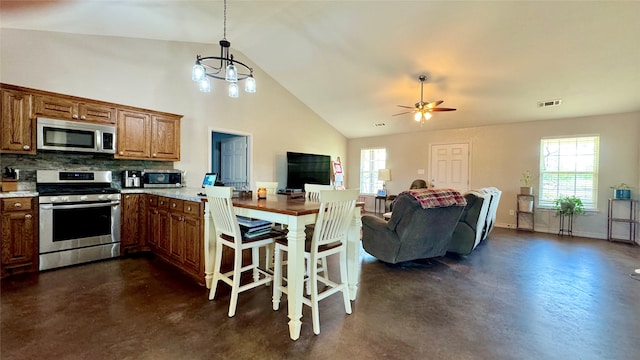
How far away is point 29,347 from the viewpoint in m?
1.75

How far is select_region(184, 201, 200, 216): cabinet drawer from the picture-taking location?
107 inches

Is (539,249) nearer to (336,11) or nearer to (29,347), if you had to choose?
(336,11)

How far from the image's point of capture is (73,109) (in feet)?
10.8

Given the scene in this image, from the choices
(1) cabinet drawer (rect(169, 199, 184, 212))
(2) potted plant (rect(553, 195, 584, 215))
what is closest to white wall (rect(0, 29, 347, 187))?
(1) cabinet drawer (rect(169, 199, 184, 212))

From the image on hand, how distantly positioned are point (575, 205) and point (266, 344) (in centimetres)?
638

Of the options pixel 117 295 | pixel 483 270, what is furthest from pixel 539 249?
pixel 117 295

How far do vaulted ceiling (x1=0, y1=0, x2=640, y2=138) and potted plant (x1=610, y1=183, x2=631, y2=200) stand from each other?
141 centimetres

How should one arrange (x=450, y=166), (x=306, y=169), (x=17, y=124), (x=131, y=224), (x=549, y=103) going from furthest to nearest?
(x=450, y=166) → (x=306, y=169) → (x=549, y=103) → (x=131, y=224) → (x=17, y=124)

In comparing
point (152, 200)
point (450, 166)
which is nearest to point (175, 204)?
Answer: point (152, 200)

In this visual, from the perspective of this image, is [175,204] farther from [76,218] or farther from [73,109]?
[73,109]

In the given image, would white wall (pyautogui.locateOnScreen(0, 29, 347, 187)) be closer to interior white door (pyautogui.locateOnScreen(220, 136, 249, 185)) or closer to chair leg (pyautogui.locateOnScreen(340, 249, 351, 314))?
interior white door (pyautogui.locateOnScreen(220, 136, 249, 185))

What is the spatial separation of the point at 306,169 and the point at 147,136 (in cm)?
359

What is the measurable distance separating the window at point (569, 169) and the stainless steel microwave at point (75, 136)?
7869 mm

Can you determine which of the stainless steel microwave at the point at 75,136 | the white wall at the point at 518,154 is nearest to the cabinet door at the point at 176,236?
the stainless steel microwave at the point at 75,136
